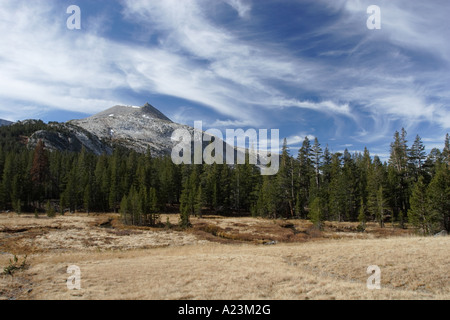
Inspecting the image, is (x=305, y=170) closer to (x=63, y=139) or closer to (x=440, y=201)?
(x=440, y=201)

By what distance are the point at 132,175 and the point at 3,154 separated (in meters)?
51.2

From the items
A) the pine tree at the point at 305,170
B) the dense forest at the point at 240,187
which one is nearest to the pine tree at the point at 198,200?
the dense forest at the point at 240,187

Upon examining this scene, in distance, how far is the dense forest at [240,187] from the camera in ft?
192

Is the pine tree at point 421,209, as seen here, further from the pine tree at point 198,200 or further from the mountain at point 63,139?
the mountain at point 63,139

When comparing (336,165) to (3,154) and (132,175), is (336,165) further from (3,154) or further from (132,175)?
(3,154)

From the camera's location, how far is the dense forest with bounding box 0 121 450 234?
58.7 meters

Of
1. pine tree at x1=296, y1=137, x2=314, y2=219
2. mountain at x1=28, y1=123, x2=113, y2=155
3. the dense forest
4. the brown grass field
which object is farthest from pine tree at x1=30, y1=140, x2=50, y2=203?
pine tree at x1=296, y1=137, x2=314, y2=219

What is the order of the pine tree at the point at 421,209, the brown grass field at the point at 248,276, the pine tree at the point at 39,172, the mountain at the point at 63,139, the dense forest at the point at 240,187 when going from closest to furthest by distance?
the brown grass field at the point at 248,276
the pine tree at the point at 421,209
the dense forest at the point at 240,187
the pine tree at the point at 39,172
the mountain at the point at 63,139

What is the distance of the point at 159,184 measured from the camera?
3280 inches

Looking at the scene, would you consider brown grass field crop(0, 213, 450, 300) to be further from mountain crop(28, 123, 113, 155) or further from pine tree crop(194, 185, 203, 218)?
mountain crop(28, 123, 113, 155)

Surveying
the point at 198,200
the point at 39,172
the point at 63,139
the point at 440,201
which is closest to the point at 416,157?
the point at 440,201

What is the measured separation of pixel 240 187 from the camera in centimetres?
8212

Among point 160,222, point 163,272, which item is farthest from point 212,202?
point 163,272

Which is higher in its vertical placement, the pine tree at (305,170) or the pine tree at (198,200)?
the pine tree at (305,170)
